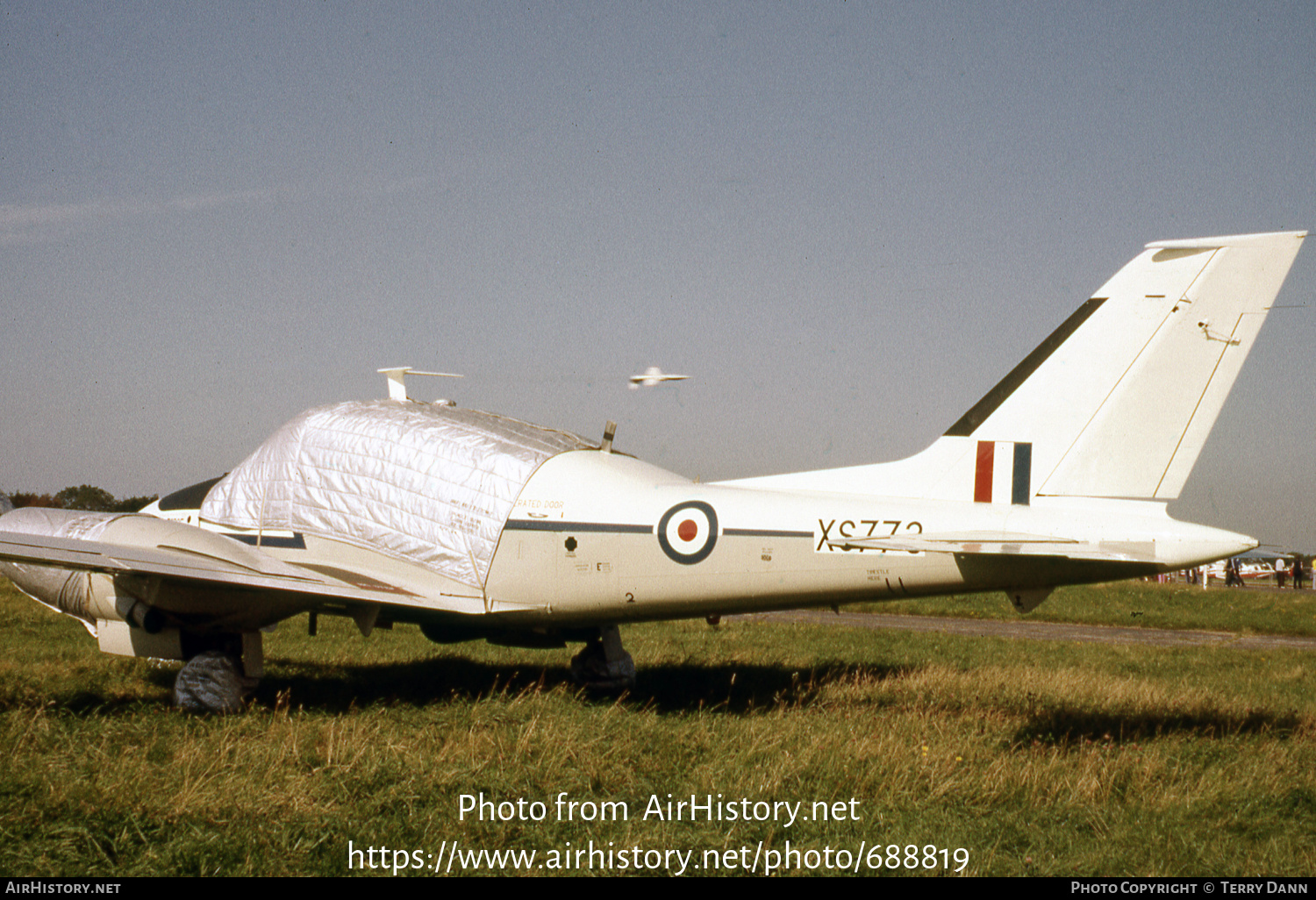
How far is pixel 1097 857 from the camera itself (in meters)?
5.67

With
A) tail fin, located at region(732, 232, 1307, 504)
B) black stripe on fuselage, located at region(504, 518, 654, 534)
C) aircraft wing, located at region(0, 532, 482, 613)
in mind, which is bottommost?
aircraft wing, located at region(0, 532, 482, 613)

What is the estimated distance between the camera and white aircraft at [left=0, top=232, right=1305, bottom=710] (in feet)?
25.8

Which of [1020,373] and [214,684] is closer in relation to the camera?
[1020,373]

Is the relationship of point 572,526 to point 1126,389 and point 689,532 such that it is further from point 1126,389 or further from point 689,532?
point 1126,389

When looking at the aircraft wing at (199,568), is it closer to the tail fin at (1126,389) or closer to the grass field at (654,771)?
the grass field at (654,771)

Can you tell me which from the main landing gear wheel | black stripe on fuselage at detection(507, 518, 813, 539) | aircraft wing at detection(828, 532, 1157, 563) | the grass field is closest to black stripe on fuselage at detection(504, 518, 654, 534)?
black stripe on fuselage at detection(507, 518, 813, 539)

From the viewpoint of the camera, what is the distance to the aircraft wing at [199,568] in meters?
8.16

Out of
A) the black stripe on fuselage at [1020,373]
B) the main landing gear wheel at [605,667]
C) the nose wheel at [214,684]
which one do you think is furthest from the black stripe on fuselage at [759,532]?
the nose wheel at [214,684]

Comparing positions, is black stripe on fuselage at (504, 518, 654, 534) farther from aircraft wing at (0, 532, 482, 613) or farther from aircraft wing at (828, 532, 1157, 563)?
aircraft wing at (828, 532, 1157, 563)

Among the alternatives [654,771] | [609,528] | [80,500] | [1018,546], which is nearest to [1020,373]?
[1018,546]

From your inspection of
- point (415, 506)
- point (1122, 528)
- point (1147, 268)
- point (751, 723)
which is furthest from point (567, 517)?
point (1147, 268)

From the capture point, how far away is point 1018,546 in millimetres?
7469

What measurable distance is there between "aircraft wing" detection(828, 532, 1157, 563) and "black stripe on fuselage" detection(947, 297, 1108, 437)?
1.16 metres

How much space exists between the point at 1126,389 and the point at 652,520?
13.7 feet
